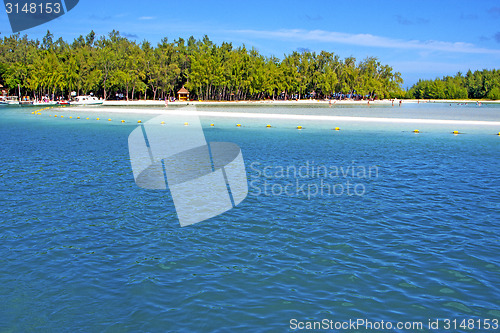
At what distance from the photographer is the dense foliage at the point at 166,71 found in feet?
411

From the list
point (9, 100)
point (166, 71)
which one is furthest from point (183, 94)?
point (9, 100)

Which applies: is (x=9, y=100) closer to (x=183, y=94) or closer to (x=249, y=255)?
(x=183, y=94)

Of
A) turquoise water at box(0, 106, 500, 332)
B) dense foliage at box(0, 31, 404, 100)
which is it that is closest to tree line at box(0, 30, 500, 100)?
dense foliage at box(0, 31, 404, 100)

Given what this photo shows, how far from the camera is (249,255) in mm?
10688

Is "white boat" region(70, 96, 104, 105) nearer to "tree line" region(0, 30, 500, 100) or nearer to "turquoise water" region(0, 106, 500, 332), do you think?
"tree line" region(0, 30, 500, 100)

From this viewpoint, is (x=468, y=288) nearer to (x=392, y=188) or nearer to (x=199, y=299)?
(x=199, y=299)

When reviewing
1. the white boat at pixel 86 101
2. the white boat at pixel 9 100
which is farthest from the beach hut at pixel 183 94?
the white boat at pixel 9 100

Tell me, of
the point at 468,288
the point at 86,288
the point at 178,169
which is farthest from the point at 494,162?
the point at 86,288

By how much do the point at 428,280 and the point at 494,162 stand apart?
67.0ft

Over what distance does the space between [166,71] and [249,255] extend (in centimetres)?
12308

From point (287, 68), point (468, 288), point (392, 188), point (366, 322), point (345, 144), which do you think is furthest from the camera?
point (287, 68)

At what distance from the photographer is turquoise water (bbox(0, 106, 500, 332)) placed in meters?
8.09

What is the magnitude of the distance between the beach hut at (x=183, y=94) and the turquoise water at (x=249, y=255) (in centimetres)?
11654

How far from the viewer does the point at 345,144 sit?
118 feet
